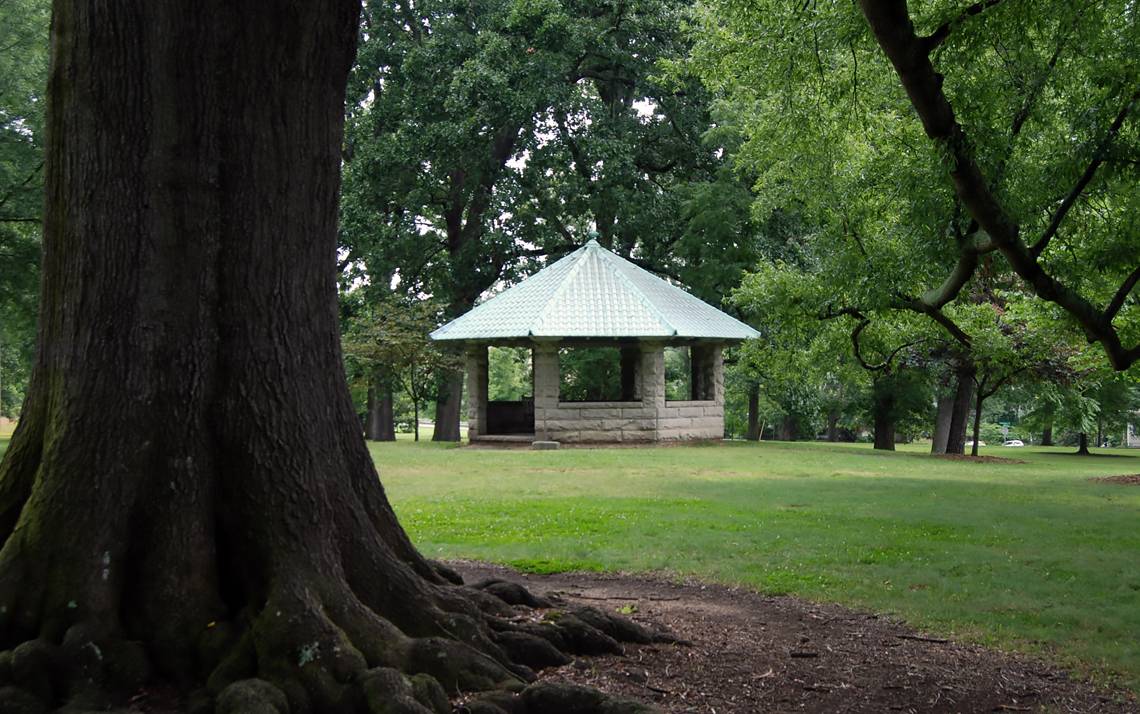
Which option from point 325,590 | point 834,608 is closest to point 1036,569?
point 834,608

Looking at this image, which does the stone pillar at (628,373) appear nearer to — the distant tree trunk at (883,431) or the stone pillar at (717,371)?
the stone pillar at (717,371)

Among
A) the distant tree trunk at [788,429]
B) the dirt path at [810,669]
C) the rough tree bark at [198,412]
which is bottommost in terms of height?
the dirt path at [810,669]

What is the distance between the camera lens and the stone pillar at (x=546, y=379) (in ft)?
90.4

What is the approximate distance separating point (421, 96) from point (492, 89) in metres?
2.91

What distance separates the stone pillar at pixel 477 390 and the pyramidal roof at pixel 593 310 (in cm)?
123

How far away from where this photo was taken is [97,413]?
14.5ft

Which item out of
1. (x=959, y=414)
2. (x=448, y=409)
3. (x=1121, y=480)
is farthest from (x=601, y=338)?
(x=1121, y=480)

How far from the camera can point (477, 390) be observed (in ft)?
97.3

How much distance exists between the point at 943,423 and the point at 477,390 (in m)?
16.0

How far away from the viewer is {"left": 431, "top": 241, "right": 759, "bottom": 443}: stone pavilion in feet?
90.0

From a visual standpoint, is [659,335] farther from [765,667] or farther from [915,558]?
[765,667]

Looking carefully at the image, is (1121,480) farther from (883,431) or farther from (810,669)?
(810,669)

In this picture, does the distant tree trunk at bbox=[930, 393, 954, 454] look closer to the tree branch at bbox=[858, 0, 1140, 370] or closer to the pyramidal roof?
the pyramidal roof

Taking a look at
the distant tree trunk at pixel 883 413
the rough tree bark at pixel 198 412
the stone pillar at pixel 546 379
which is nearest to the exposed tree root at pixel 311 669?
the rough tree bark at pixel 198 412
